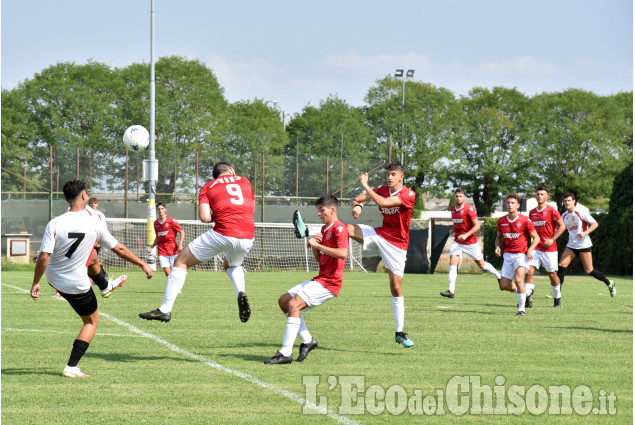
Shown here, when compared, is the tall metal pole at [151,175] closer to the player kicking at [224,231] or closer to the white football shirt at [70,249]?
the player kicking at [224,231]

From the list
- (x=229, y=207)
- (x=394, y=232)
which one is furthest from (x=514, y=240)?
(x=229, y=207)

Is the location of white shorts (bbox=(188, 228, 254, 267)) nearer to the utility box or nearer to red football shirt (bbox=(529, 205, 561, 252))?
red football shirt (bbox=(529, 205, 561, 252))

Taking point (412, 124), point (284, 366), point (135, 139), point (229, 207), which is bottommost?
point (284, 366)

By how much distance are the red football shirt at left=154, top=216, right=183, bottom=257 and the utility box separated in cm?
1162

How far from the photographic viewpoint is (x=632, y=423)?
19.8 ft

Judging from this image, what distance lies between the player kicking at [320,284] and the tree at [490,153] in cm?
5148

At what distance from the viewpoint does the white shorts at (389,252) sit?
993 cm

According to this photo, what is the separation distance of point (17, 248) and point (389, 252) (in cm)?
2109

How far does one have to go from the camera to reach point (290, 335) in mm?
8469

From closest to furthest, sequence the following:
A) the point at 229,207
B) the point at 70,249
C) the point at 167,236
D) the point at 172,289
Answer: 1. the point at 70,249
2. the point at 172,289
3. the point at 229,207
4. the point at 167,236

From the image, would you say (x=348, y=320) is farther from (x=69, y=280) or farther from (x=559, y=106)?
Result: (x=559, y=106)

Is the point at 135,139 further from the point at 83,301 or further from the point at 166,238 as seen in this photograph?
the point at 83,301

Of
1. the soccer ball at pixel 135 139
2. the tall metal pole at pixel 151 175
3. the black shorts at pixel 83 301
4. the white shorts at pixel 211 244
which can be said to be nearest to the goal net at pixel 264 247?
the tall metal pole at pixel 151 175

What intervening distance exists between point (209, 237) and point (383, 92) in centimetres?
5419
